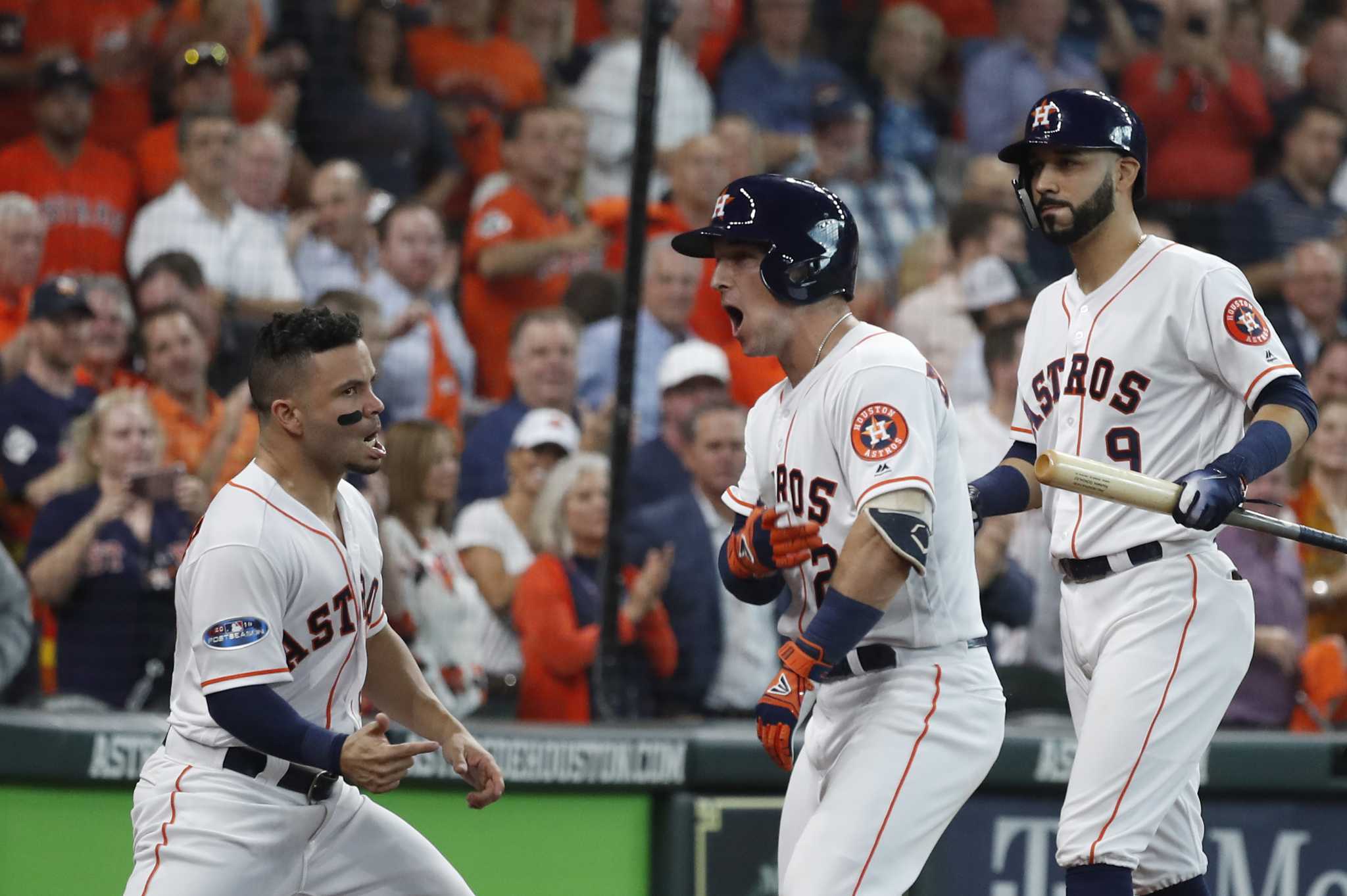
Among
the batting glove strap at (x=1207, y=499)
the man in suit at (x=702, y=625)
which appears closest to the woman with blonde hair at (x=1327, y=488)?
the man in suit at (x=702, y=625)

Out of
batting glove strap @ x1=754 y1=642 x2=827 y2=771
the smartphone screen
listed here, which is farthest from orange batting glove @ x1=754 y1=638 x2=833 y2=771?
the smartphone screen

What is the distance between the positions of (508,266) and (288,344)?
3.68 metres

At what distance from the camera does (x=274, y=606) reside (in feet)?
10.7

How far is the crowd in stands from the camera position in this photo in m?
5.52

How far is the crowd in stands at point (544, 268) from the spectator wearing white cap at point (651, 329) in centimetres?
1


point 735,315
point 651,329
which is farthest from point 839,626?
point 651,329

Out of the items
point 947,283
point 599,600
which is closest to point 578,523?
point 599,600

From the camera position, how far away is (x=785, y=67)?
8.23 meters

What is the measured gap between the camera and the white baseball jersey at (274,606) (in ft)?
10.5

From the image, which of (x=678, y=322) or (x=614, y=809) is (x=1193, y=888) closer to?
(x=614, y=809)

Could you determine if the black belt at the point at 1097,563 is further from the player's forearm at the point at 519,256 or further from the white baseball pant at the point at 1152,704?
the player's forearm at the point at 519,256

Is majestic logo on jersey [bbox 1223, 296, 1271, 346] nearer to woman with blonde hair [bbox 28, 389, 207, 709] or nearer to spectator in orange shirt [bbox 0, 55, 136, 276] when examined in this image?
woman with blonde hair [bbox 28, 389, 207, 709]

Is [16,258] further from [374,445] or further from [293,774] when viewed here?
[293,774]

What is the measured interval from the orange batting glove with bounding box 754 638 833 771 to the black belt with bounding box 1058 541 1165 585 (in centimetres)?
82
